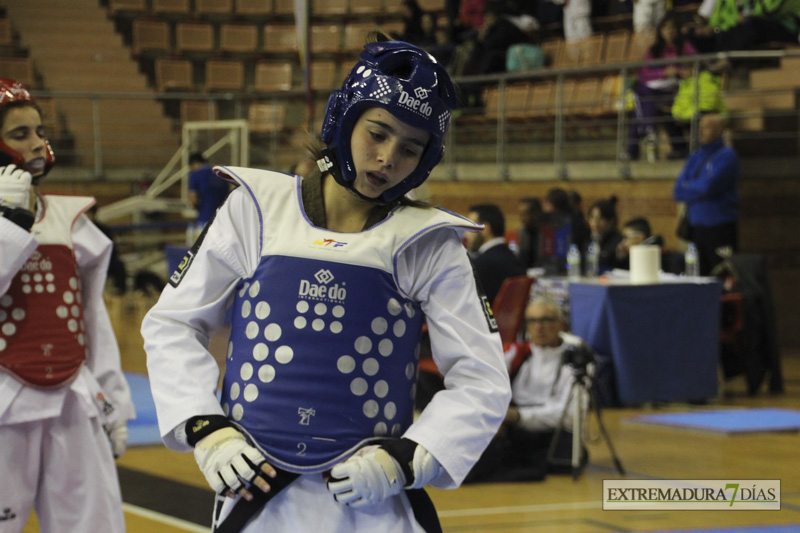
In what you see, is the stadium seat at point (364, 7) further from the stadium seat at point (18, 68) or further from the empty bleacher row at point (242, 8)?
the stadium seat at point (18, 68)

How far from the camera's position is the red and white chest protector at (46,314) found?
317cm

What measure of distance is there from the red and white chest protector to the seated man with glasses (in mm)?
2889

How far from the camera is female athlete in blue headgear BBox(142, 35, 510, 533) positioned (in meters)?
2.09

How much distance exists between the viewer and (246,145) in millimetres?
15617

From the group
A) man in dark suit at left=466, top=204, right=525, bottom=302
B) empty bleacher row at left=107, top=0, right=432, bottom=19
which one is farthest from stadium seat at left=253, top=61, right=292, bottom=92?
man in dark suit at left=466, top=204, right=525, bottom=302

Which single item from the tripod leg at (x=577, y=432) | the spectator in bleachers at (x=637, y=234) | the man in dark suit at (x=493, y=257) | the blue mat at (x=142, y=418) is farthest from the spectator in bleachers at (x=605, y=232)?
the blue mat at (x=142, y=418)

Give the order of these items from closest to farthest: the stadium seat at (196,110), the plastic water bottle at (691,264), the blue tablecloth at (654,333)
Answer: the blue tablecloth at (654,333) → the plastic water bottle at (691,264) → the stadium seat at (196,110)

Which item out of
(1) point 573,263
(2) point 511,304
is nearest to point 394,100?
(2) point 511,304

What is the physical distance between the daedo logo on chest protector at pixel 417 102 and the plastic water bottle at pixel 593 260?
6505mm

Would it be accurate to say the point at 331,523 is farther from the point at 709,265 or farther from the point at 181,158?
the point at 181,158

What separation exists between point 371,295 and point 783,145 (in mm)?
9521

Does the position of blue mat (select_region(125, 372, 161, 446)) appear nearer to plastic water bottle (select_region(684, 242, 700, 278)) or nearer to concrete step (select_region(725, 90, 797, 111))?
plastic water bottle (select_region(684, 242, 700, 278))

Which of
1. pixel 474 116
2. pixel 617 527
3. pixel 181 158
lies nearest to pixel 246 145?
pixel 181 158

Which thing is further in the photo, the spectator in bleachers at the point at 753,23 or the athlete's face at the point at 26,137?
the spectator in bleachers at the point at 753,23
